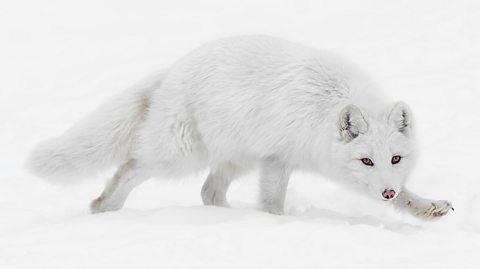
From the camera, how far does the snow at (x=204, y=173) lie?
3.97m

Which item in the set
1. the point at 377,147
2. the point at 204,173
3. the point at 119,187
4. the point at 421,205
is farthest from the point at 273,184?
the point at 204,173

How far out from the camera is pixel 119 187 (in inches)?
230

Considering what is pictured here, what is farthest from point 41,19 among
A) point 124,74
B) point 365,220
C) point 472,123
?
point 365,220

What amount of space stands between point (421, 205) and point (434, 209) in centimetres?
13

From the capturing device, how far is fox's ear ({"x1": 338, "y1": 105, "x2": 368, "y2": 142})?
16.1 ft

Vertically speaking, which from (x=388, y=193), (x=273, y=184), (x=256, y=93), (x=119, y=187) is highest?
(x=256, y=93)

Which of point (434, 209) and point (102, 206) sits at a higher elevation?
point (434, 209)

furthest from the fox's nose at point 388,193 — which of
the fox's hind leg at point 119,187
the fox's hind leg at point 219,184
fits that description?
the fox's hind leg at point 119,187

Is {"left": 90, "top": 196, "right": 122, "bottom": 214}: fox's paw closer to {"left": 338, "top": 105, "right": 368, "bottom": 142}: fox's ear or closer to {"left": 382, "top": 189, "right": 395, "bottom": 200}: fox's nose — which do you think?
{"left": 338, "top": 105, "right": 368, "bottom": 142}: fox's ear

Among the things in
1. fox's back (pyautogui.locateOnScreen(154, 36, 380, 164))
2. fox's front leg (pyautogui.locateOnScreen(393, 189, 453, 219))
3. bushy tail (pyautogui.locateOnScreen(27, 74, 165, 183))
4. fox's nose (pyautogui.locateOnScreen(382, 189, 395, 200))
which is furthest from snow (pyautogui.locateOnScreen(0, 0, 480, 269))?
fox's back (pyautogui.locateOnScreen(154, 36, 380, 164))

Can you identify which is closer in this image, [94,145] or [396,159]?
[396,159]

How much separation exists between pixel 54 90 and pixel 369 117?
23.1ft

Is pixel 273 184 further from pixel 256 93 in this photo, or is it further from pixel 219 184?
pixel 219 184

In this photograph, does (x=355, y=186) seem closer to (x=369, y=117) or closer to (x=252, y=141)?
(x=369, y=117)
